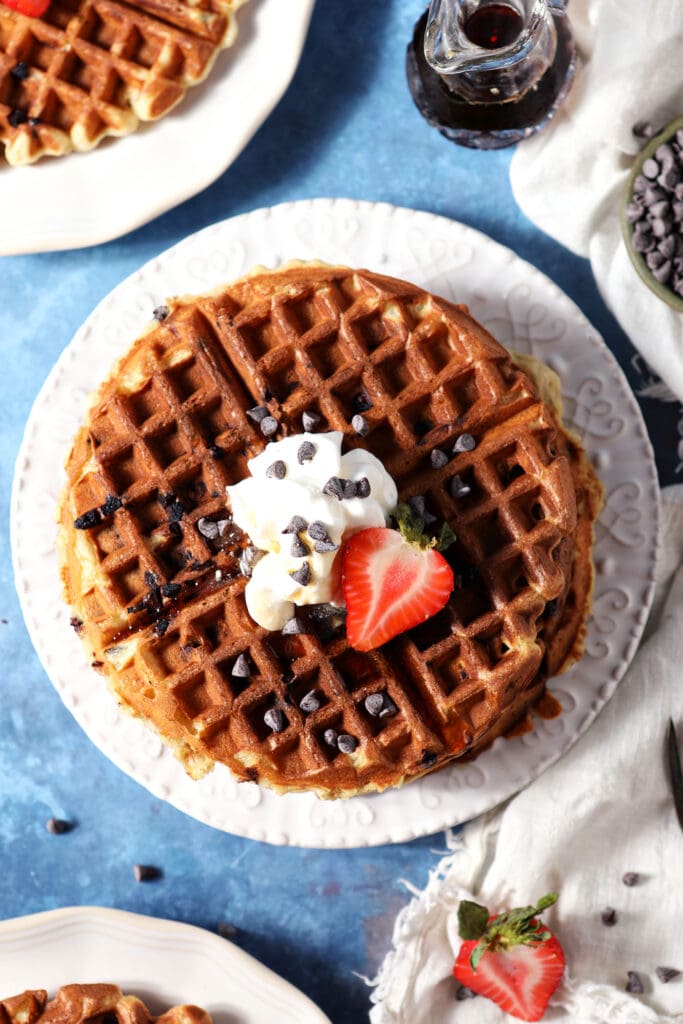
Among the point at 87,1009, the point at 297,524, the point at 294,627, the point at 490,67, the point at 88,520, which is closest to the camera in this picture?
the point at 297,524

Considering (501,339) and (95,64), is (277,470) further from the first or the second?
(95,64)

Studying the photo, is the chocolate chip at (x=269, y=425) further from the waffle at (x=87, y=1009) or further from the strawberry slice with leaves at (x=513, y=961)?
the waffle at (x=87, y=1009)

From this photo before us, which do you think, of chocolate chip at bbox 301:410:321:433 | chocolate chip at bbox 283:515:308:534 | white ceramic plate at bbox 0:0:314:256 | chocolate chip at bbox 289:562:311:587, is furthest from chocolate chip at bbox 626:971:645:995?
white ceramic plate at bbox 0:0:314:256

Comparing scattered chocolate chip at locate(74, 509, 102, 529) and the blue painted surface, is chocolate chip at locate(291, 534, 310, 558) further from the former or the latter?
the blue painted surface

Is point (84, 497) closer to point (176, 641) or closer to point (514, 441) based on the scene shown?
point (176, 641)

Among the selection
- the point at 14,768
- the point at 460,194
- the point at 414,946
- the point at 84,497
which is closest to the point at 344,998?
the point at 414,946

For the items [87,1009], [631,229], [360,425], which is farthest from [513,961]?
[631,229]

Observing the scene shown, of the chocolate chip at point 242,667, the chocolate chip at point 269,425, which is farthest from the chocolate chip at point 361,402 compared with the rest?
the chocolate chip at point 242,667
